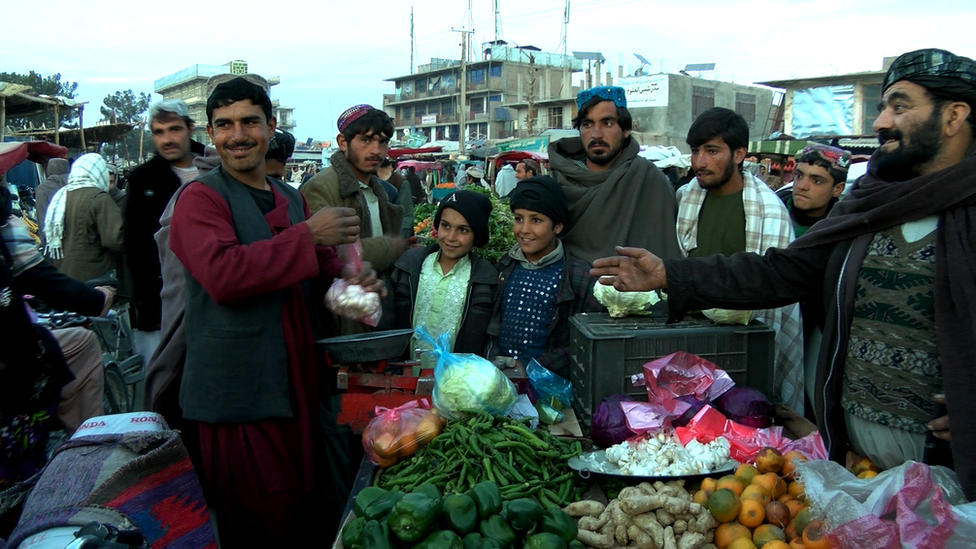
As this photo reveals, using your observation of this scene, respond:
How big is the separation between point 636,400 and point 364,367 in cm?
114

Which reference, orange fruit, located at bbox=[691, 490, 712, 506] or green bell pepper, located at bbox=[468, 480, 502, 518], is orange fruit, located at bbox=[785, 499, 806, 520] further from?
green bell pepper, located at bbox=[468, 480, 502, 518]

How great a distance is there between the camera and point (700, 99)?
4053cm

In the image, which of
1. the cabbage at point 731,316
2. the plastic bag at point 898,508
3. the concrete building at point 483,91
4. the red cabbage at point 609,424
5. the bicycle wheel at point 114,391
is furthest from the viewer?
the concrete building at point 483,91

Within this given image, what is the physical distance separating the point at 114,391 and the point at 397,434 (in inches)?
127

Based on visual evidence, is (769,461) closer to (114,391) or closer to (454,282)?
(454,282)

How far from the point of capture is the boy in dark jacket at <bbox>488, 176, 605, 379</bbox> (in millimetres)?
3232

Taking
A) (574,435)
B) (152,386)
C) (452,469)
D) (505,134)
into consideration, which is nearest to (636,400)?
(574,435)

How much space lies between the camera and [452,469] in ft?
7.37

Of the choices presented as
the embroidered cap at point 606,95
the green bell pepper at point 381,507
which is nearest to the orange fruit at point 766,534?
the green bell pepper at point 381,507

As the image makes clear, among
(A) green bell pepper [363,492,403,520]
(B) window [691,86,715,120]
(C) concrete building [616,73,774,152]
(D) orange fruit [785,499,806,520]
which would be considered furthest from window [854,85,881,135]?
(A) green bell pepper [363,492,403,520]

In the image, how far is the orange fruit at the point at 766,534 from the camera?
1.91 m

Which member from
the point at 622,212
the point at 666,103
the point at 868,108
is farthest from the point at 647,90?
the point at 622,212

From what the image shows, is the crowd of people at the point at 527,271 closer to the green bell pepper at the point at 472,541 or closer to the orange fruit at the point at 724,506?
→ the orange fruit at the point at 724,506

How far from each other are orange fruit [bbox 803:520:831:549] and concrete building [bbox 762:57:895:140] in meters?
23.8
